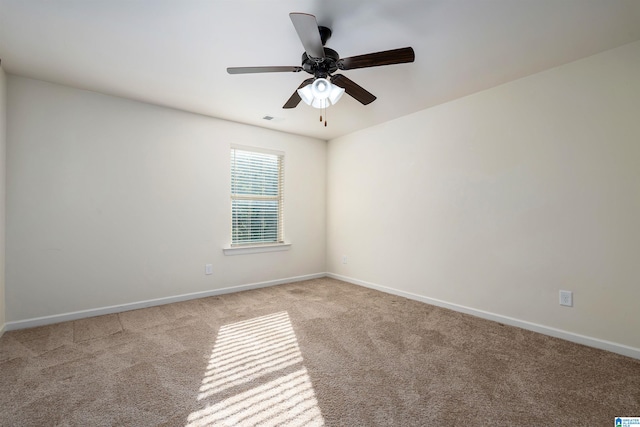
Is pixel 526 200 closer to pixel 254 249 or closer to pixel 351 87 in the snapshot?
pixel 351 87

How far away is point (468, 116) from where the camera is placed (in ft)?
10.3

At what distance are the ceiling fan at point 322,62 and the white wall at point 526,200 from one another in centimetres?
143

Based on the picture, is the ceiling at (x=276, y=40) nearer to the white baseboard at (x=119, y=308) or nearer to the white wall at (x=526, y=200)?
the white wall at (x=526, y=200)

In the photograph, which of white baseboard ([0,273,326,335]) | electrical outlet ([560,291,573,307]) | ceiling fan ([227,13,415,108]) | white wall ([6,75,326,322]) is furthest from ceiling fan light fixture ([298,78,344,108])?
white baseboard ([0,273,326,335])

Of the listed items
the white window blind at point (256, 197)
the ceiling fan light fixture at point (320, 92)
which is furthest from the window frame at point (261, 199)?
the ceiling fan light fixture at point (320, 92)

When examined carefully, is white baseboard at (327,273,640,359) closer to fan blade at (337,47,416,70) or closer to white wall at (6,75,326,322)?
white wall at (6,75,326,322)

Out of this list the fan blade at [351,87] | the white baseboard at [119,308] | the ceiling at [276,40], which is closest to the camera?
the ceiling at [276,40]

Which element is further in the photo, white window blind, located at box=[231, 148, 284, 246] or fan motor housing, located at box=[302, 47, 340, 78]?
white window blind, located at box=[231, 148, 284, 246]

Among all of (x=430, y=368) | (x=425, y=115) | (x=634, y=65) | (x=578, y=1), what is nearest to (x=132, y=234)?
(x=430, y=368)

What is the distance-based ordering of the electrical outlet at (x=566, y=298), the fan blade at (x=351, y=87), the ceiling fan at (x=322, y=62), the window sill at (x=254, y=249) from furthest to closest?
the window sill at (x=254, y=249)
the electrical outlet at (x=566, y=298)
the fan blade at (x=351, y=87)
the ceiling fan at (x=322, y=62)

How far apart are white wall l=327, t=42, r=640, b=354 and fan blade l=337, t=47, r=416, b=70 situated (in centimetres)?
159

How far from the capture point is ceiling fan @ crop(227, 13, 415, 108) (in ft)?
5.52

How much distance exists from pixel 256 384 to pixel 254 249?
8.06 feet

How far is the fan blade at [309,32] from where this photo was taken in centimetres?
154
